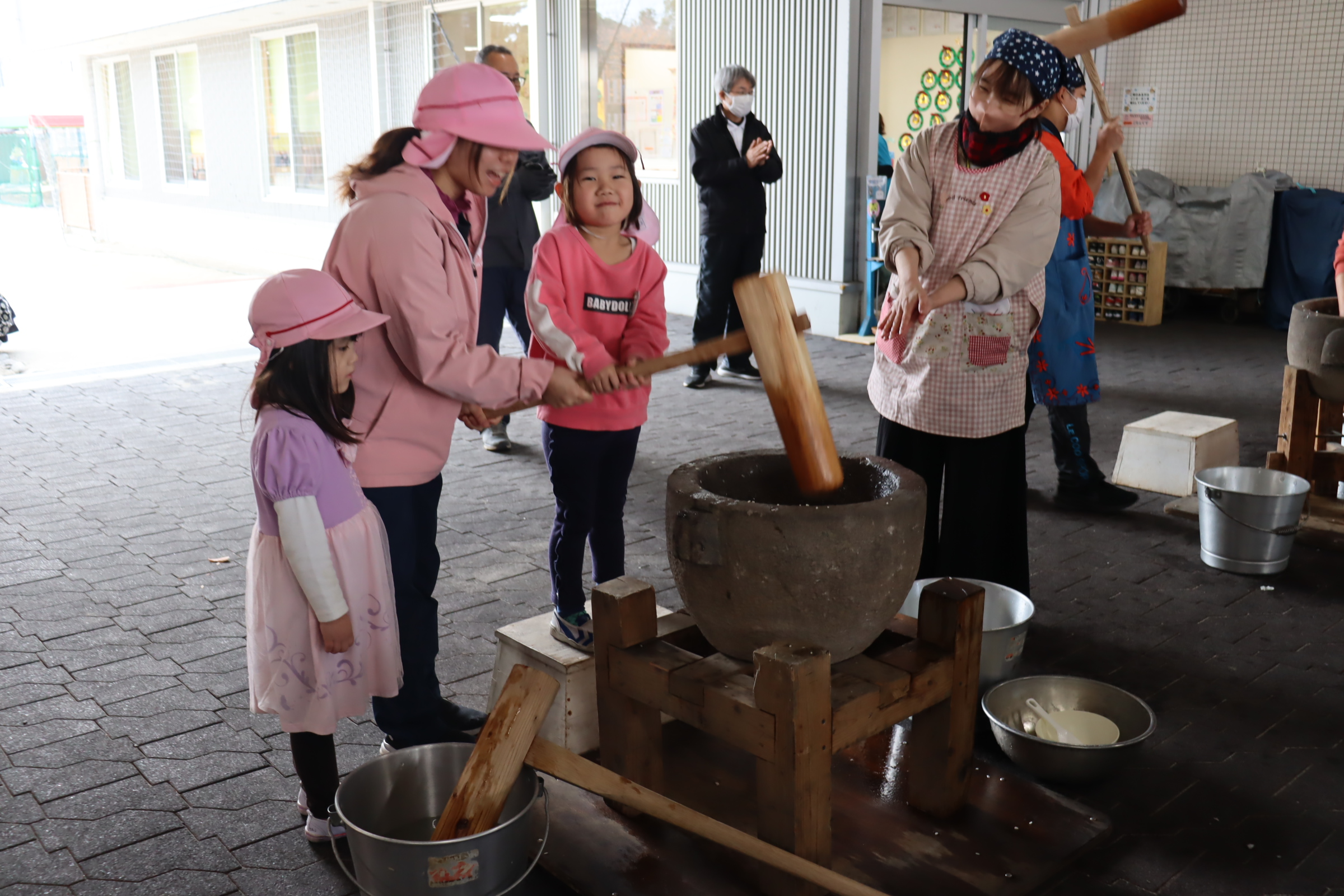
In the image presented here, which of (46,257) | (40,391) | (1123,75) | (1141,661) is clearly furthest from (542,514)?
(46,257)

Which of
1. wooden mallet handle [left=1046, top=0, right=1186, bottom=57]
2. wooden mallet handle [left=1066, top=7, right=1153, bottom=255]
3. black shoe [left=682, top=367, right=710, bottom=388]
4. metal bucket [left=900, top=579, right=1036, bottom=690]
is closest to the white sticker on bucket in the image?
metal bucket [left=900, top=579, right=1036, bottom=690]

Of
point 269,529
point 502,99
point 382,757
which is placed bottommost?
point 382,757

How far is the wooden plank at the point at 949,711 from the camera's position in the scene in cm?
239

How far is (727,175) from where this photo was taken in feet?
22.6

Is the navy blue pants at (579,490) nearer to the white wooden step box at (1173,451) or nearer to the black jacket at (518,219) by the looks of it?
the black jacket at (518,219)

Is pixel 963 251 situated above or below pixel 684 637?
above

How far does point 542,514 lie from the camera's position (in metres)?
4.78

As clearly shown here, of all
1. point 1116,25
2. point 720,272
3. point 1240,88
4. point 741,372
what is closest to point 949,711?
point 1116,25

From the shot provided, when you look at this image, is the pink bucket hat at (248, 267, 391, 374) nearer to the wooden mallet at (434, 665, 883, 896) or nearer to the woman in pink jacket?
the woman in pink jacket

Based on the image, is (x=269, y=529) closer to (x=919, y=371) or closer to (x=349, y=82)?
(x=919, y=371)

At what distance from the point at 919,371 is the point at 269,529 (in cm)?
180

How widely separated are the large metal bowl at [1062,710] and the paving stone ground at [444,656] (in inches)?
4.1

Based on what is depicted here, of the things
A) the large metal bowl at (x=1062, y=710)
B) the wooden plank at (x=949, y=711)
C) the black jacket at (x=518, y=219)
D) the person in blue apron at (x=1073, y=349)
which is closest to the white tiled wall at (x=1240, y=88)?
the person in blue apron at (x=1073, y=349)

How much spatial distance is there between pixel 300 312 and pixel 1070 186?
2.90 metres
